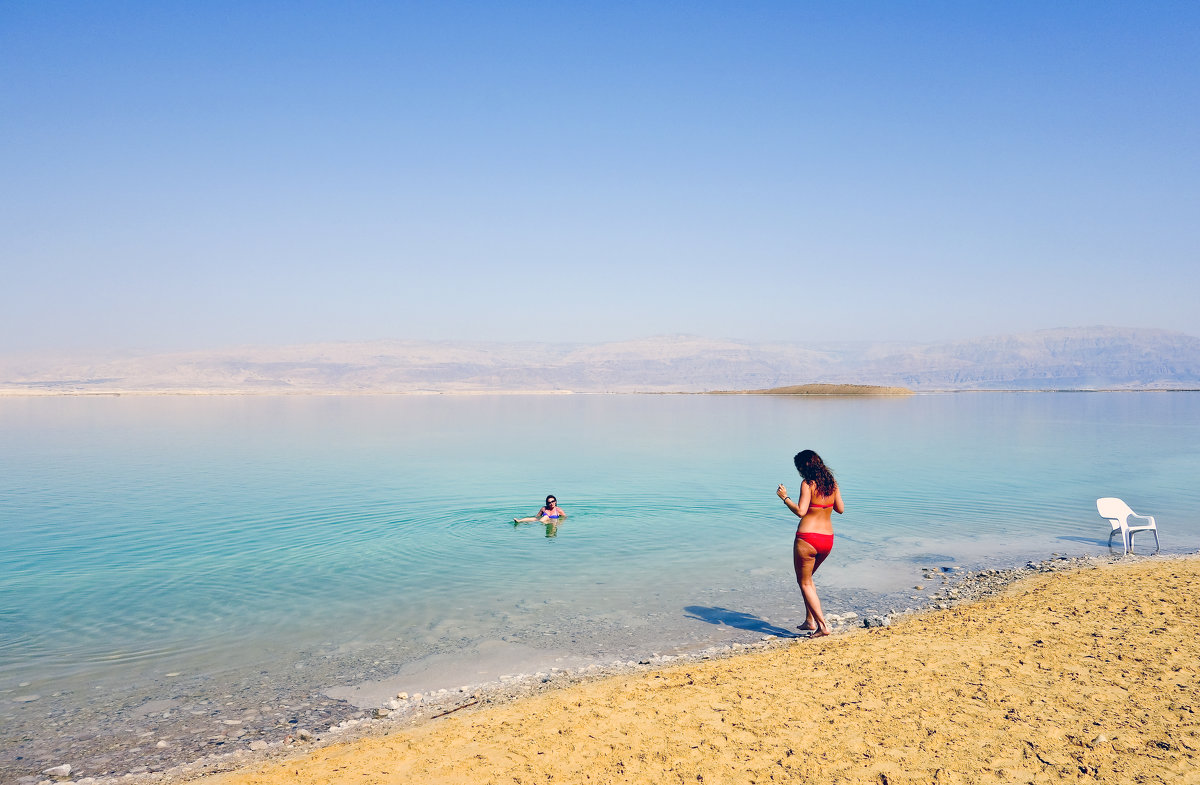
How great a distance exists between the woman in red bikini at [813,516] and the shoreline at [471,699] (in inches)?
33.4

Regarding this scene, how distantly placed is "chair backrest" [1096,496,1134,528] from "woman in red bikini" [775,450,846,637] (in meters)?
9.08

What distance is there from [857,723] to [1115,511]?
39.7 ft

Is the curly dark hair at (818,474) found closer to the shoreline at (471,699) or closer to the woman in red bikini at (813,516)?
the woman in red bikini at (813,516)

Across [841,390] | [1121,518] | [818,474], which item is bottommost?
[841,390]

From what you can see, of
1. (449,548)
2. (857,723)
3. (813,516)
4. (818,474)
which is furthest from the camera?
(449,548)

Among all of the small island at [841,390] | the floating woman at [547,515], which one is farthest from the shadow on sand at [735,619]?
the small island at [841,390]

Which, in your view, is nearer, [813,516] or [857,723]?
[857,723]

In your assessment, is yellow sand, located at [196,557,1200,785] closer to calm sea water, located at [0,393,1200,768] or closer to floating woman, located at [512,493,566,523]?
calm sea water, located at [0,393,1200,768]

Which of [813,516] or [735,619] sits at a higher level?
[813,516]

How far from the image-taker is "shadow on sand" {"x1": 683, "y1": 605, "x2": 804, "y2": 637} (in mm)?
10355

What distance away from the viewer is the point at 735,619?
1096 centimetres

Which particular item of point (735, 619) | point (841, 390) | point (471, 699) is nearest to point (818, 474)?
point (735, 619)

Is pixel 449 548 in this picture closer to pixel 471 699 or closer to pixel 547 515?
pixel 547 515

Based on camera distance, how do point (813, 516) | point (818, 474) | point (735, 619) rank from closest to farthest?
point (818, 474), point (813, 516), point (735, 619)
